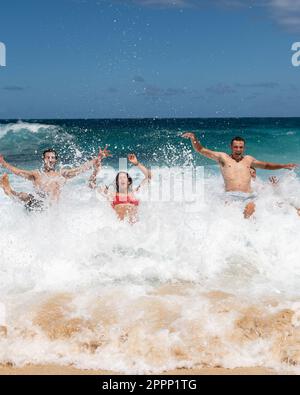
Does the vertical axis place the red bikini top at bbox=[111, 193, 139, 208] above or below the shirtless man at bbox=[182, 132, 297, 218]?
below

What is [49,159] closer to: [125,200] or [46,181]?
[46,181]

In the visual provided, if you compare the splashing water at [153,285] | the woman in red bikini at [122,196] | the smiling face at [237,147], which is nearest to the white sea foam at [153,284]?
the splashing water at [153,285]

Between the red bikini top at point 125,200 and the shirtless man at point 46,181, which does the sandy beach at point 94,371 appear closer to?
the red bikini top at point 125,200

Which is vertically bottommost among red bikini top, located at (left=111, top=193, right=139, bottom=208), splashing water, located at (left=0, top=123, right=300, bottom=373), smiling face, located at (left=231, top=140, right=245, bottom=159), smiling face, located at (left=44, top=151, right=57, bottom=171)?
splashing water, located at (left=0, top=123, right=300, bottom=373)

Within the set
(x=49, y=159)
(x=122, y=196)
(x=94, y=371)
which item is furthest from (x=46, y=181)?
(x=94, y=371)

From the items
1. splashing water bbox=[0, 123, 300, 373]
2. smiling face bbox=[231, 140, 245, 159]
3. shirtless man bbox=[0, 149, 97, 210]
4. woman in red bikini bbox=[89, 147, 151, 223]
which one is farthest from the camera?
smiling face bbox=[231, 140, 245, 159]

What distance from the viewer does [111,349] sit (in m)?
3.72

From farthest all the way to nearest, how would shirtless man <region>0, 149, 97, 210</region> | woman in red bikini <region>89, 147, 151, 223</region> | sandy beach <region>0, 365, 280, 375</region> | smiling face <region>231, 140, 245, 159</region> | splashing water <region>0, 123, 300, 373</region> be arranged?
smiling face <region>231, 140, 245, 159</region>, shirtless man <region>0, 149, 97, 210</region>, woman in red bikini <region>89, 147, 151, 223</region>, splashing water <region>0, 123, 300, 373</region>, sandy beach <region>0, 365, 280, 375</region>

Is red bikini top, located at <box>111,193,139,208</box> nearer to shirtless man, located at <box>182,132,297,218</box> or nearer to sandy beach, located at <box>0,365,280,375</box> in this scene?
shirtless man, located at <box>182,132,297,218</box>

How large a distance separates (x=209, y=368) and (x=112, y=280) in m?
1.80

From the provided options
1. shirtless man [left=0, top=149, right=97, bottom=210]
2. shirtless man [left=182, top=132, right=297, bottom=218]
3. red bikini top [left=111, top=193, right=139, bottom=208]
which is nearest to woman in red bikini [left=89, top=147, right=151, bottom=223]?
red bikini top [left=111, top=193, right=139, bottom=208]

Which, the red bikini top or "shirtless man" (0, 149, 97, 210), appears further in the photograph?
"shirtless man" (0, 149, 97, 210)

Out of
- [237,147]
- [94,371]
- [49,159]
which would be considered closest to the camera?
[94,371]

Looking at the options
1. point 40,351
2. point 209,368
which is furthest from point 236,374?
point 40,351
